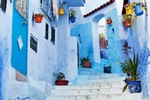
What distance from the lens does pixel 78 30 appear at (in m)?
16.1

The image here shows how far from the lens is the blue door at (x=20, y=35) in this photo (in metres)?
6.85

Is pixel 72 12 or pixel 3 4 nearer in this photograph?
pixel 3 4

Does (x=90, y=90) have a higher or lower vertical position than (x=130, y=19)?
lower

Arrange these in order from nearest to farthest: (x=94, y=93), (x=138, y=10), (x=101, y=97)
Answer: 1. (x=138, y=10)
2. (x=101, y=97)
3. (x=94, y=93)

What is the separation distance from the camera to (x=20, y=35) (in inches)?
288

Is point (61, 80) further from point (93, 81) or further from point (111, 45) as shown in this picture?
point (111, 45)

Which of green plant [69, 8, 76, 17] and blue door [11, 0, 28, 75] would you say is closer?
blue door [11, 0, 28, 75]

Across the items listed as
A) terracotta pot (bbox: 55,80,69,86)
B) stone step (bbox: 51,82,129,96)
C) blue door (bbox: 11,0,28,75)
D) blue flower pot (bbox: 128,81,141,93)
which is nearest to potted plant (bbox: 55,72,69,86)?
terracotta pot (bbox: 55,80,69,86)

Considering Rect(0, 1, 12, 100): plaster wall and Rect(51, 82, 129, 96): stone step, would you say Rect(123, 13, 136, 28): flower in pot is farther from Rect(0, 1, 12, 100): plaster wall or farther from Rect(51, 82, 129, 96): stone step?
Rect(0, 1, 12, 100): plaster wall

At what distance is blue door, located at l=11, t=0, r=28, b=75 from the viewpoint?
6.85 meters

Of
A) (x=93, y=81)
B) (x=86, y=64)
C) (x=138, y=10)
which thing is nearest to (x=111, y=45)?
(x=86, y=64)

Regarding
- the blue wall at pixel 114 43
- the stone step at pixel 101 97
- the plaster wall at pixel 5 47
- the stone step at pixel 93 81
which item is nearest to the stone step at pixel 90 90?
the stone step at pixel 101 97

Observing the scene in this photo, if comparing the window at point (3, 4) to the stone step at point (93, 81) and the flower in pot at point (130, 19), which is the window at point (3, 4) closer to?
the flower in pot at point (130, 19)

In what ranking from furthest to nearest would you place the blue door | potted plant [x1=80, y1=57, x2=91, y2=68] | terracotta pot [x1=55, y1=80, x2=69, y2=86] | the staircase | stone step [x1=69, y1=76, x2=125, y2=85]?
1. potted plant [x1=80, y1=57, x2=91, y2=68]
2. terracotta pot [x1=55, y1=80, x2=69, y2=86]
3. stone step [x1=69, y1=76, x2=125, y2=85]
4. the staircase
5. the blue door
